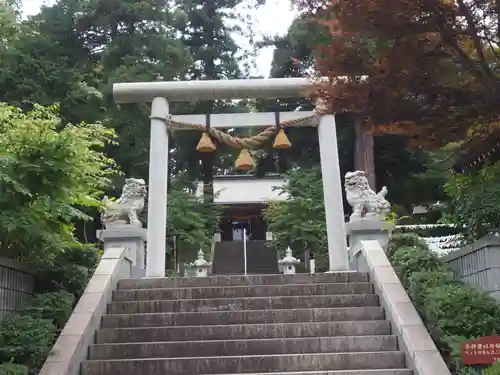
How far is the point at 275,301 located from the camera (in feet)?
27.9

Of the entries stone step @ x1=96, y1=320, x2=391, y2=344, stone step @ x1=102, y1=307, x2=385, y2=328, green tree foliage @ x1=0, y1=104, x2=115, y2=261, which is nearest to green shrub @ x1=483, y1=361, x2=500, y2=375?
stone step @ x1=96, y1=320, x2=391, y2=344

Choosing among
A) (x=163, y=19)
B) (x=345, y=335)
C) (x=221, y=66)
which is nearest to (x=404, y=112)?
(x=345, y=335)

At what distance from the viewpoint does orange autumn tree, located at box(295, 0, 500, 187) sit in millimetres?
5066

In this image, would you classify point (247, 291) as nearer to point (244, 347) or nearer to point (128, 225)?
point (244, 347)

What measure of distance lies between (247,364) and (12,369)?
245 cm

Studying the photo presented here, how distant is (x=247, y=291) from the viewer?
8844mm

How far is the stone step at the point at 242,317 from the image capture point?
8.00m

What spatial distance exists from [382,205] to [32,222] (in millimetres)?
5815

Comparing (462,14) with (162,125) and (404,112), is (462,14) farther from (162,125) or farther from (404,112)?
(162,125)

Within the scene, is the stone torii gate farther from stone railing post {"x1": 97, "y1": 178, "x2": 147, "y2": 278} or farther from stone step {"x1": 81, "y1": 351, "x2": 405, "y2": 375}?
stone step {"x1": 81, "y1": 351, "x2": 405, "y2": 375}

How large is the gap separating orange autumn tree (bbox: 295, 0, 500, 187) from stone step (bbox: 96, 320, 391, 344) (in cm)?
275

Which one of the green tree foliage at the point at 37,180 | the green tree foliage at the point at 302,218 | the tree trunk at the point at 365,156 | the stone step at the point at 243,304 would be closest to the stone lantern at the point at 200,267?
the green tree foliage at the point at 302,218

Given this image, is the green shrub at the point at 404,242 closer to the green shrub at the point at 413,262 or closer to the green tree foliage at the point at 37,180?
the green shrub at the point at 413,262

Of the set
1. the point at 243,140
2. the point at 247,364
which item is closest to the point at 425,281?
the point at 247,364
